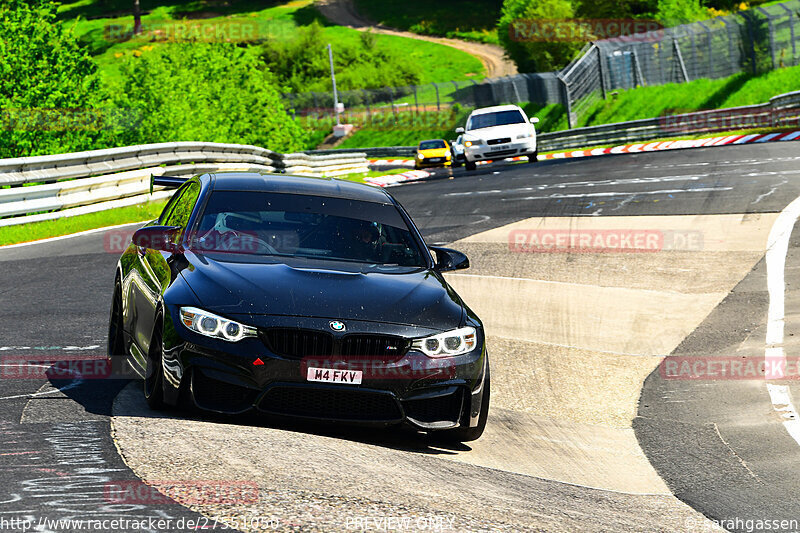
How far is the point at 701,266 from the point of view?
43.7 feet

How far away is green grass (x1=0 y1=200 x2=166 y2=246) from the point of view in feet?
54.2

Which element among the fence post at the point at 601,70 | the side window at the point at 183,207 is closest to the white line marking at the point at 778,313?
the side window at the point at 183,207

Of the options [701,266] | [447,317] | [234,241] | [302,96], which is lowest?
[302,96]

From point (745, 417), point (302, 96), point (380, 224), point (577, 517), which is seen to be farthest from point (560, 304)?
point (302, 96)

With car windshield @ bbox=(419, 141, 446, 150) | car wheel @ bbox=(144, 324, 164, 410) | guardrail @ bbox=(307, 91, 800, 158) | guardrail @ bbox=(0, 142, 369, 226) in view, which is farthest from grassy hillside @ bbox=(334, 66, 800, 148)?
car wheel @ bbox=(144, 324, 164, 410)

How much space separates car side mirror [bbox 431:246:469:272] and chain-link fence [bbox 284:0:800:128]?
3097 centimetres

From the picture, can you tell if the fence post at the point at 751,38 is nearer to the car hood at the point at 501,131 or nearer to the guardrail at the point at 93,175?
the car hood at the point at 501,131

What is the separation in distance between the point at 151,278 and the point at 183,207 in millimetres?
1093

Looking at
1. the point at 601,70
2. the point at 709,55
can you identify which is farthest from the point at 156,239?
the point at 601,70

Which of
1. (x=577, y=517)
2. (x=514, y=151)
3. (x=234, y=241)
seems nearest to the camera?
(x=577, y=517)

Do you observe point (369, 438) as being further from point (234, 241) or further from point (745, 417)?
point (745, 417)

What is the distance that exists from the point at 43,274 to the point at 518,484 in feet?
26.8

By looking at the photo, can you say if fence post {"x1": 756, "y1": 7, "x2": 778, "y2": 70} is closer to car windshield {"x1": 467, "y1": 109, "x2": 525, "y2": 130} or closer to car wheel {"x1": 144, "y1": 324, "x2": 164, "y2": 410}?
car windshield {"x1": 467, "y1": 109, "x2": 525, "y2": 130}

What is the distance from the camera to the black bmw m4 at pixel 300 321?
5824mm
